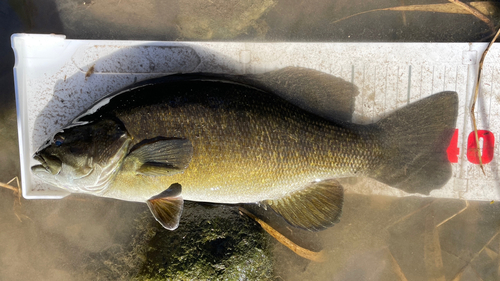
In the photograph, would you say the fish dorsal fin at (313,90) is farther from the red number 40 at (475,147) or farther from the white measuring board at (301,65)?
the red number 40 at (475,147)

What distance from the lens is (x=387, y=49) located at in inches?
72.8

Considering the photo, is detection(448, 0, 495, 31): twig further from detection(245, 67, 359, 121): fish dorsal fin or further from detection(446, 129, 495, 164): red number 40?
detection(245, 67, 359, 121): fish dorsal fin

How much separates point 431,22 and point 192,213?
219 centimetres

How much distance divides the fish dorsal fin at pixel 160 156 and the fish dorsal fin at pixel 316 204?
26.7 inches

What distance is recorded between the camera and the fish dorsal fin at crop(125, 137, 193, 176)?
1418mm

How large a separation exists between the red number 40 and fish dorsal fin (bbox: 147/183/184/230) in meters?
1.82

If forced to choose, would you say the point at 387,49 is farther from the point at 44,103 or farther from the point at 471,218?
the point at 44,103

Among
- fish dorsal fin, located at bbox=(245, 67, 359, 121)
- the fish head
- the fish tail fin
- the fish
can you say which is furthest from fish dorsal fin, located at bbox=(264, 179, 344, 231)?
the fish head

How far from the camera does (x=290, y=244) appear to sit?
1980 mm

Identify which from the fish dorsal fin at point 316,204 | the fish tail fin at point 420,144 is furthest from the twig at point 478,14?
the fish dorsal fin at point 316,204

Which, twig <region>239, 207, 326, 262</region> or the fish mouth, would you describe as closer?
the fish mouth

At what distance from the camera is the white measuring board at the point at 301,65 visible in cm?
182

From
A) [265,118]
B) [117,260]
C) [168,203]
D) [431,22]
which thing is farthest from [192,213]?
[431,22]

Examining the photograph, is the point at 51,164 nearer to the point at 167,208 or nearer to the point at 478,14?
the point at 167,208
